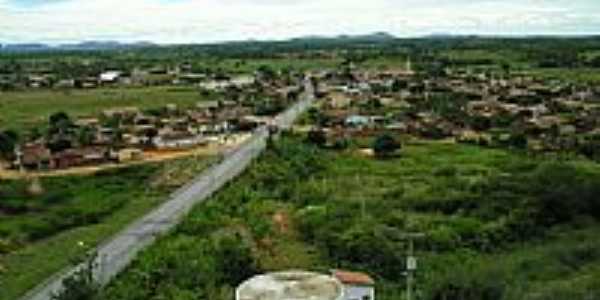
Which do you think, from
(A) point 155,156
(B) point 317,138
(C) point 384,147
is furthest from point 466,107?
(A) point 155,156

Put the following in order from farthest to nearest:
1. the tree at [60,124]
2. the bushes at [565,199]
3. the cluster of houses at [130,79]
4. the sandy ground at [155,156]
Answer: the cluster of houses at [130,79], the tree at [60,124], the sandy ground at [155,156], the bushes at [565,199]

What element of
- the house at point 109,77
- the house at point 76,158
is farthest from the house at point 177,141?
the house at point 109,77

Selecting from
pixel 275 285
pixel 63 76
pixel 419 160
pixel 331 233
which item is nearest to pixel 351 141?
pixel 419 160

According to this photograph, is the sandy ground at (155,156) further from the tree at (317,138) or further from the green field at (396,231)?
the green field at (396,231)

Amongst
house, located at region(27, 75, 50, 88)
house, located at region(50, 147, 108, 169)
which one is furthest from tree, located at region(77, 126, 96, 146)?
house, located at region(27, 75, 50, 88)

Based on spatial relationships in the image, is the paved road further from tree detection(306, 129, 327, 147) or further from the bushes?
the bushes

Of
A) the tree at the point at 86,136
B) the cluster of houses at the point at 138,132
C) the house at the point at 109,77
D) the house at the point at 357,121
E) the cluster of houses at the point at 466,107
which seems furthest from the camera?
the house at the point at 109,77
